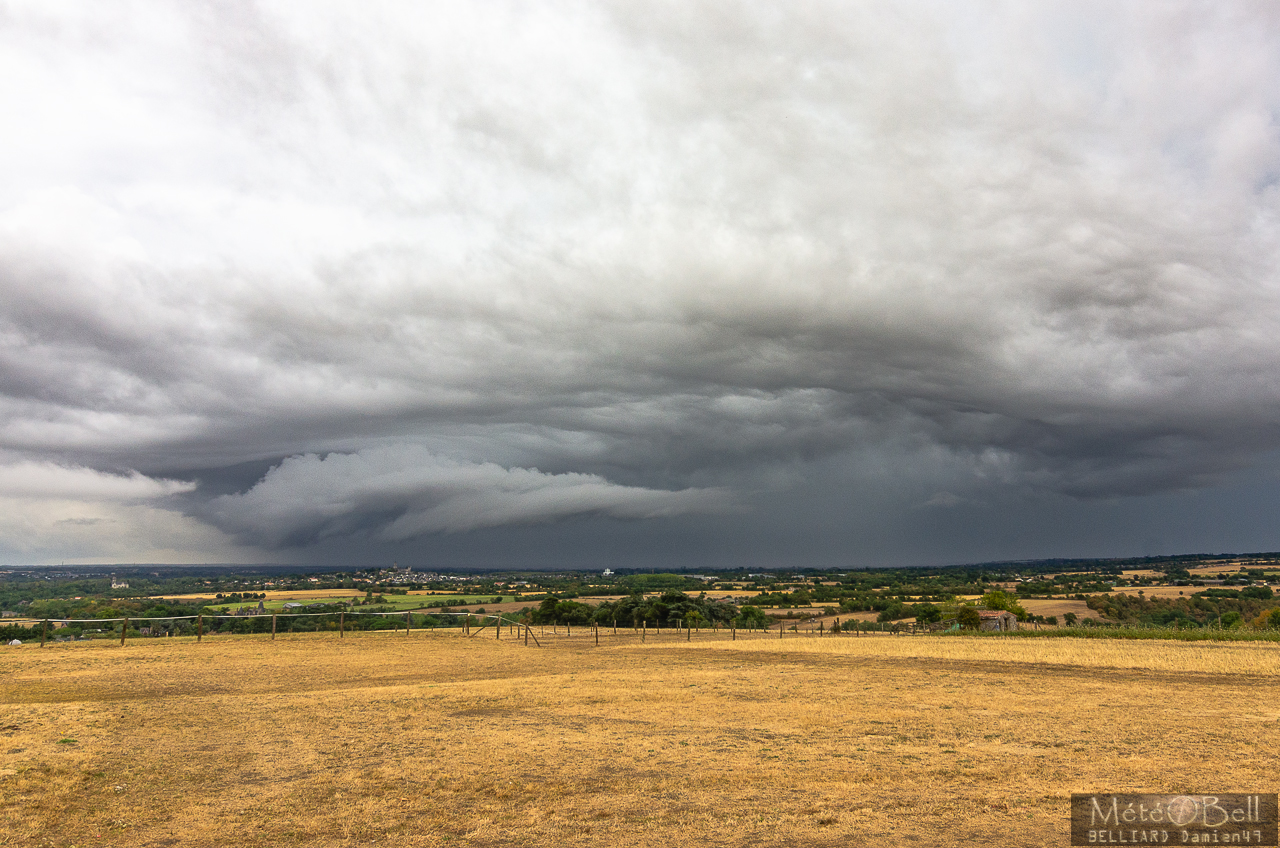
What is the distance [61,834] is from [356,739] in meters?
7.72

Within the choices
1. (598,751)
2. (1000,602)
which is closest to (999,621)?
(1000,602)

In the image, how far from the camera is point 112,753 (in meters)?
17.0

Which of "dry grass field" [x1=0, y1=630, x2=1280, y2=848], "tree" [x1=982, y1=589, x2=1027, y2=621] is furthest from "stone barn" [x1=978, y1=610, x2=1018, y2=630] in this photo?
"dry grass field" [x1=0, y1=630, x2=1280, y2=848]

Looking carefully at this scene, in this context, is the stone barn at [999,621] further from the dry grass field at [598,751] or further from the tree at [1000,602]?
the dry grass field at [598,751]

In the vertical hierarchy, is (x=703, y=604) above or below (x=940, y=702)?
below

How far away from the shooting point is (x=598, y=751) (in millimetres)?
17859

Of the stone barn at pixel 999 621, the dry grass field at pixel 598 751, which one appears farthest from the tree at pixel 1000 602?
the dry grass field at pixel 598 751

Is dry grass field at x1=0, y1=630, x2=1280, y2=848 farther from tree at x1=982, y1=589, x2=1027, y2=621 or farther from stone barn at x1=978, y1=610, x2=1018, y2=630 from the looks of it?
tree at x1=982, y1=589, x2=1027, y2=621

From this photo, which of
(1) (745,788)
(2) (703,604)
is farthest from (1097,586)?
(1) (745,788)

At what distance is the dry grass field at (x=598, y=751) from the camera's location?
12.4 meters

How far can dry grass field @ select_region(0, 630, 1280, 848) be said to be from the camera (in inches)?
489

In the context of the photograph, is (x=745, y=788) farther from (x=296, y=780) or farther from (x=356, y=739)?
(x=356, y=739)

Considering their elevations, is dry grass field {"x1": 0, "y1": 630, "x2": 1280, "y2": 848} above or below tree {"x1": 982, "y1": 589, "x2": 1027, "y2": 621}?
above

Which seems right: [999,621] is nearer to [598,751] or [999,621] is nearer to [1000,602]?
[1000,602]
